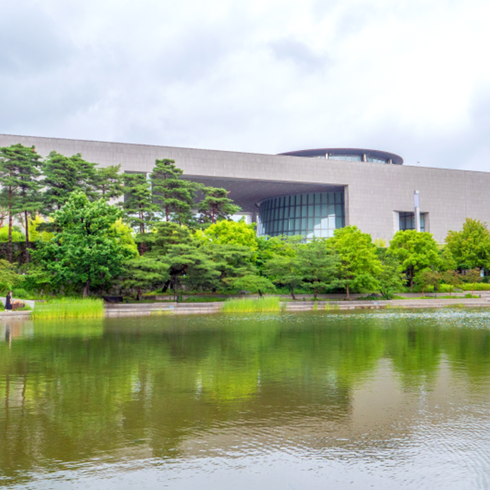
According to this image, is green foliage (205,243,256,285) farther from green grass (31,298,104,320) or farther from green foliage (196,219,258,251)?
green grass (31,298,104,320)

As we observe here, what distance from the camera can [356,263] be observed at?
35.7 meters

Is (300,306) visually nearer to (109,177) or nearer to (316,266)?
(316,266)

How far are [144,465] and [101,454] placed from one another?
0.53 m

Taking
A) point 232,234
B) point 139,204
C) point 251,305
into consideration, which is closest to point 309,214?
point 232,234

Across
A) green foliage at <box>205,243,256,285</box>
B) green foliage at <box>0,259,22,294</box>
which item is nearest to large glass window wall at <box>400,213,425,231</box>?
green foliage at <box>205,243,256,285</box>

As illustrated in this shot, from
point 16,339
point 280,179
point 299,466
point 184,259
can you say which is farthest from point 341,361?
point 280,179

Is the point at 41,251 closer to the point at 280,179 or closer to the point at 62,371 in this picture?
the point at 62,371

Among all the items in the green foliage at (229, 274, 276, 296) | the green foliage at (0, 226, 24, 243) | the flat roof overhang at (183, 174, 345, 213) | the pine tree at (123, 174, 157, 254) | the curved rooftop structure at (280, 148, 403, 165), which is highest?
the curved rooftop structure at (280, 148, 403, 165)

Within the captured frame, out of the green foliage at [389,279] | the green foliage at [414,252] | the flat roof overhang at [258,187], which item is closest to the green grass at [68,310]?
the green foliage at [389,279]

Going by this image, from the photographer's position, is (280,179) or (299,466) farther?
(280,179)

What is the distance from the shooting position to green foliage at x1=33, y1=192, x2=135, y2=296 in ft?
94.5

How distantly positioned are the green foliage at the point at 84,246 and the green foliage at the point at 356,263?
14.5m

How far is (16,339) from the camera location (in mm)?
14391

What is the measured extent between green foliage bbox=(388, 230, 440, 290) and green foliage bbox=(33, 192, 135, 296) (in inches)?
868
